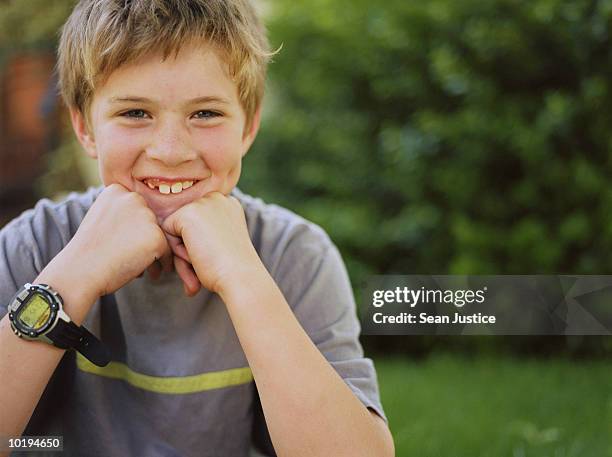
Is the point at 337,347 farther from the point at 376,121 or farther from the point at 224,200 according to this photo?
the point at 376,121

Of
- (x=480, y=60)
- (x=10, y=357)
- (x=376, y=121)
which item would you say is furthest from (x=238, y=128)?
(x=376, y=121)

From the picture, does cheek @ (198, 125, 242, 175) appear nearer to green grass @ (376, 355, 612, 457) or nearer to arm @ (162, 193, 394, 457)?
arm @ (162, 193, 394, 457)

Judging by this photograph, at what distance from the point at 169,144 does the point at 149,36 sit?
153 mm

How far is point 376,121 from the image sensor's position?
100 inches

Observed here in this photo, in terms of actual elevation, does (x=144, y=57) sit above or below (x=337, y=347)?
above

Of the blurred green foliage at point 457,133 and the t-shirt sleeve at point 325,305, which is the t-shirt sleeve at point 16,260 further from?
the blurred green foliage at point 457,133

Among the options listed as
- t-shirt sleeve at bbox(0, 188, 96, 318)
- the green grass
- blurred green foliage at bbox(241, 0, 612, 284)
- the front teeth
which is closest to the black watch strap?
t-shirt sleeve at bbox(0, 188, 96, 318)

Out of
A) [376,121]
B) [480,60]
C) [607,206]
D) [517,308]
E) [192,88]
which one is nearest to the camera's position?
[192,88]

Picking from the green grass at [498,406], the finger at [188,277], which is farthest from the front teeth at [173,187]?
the green grass at [498,406]

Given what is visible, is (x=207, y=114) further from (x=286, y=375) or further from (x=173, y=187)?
(x=286, y=375)

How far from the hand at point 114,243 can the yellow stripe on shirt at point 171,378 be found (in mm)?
158

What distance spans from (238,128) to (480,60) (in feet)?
3.76

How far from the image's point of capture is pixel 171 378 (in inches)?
45.7

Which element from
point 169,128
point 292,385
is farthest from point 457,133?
point 292,385
